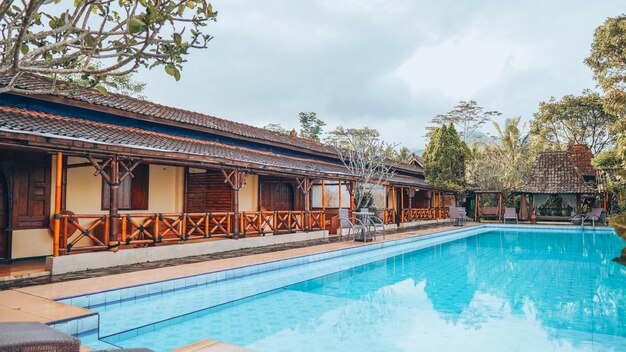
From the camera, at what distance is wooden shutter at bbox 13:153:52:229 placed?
750 cm

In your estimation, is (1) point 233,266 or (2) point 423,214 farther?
(2) point 423,214

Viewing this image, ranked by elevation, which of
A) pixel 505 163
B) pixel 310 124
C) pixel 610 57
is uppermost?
pixel 310 124

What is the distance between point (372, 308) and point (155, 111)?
844cm

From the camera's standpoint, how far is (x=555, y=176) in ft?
77.0

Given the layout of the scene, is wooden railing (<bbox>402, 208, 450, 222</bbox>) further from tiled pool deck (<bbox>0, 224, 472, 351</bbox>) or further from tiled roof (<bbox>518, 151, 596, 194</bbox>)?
tiled pool deck (<bbox>0, 224, 472, 351</bbox>)

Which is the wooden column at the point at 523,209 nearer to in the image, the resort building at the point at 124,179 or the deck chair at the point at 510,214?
the deck chair at the point at 510,214

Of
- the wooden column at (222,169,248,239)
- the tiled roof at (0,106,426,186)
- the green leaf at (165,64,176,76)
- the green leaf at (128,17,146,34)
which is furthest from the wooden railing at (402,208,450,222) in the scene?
the green leaf at (128,17,146,34)

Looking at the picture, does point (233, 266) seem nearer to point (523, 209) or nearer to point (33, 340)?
point (33, 340)

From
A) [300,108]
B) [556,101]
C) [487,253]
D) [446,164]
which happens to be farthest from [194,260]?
[300,108]

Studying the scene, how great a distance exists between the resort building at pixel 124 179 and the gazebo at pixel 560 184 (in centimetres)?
1441

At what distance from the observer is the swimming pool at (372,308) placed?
4.55m

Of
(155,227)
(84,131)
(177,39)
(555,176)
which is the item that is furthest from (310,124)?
(177,39)

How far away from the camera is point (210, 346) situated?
3.36m

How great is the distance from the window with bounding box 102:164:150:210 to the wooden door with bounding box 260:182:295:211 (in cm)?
424
